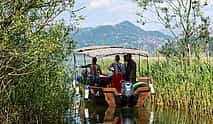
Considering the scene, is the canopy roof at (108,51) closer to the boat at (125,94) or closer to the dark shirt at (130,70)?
the boat at (125,94)

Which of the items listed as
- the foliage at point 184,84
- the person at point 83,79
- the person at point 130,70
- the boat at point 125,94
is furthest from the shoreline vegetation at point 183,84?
the person at point 83,79

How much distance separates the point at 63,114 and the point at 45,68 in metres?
2.37

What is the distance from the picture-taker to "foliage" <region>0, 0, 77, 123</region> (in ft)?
31.4

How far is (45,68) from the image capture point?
12.0 metres

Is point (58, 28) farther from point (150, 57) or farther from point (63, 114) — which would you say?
point (150, 57)

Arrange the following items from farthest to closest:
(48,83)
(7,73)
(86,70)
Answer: (86,70), (48,83), (7,73)

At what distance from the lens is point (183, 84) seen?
756 inches

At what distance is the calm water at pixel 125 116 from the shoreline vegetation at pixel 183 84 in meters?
0.39

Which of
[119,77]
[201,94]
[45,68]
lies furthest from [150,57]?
[45,68]

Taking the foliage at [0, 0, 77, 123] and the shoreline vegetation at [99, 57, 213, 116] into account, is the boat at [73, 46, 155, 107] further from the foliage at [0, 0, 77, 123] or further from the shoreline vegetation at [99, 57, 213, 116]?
the foliage at [0, 0, 77, 123]

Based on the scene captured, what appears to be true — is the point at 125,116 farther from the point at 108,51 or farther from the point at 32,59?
the point at 32,59

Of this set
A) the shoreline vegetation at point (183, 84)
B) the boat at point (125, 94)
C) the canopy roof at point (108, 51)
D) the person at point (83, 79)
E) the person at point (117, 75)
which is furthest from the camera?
the canopy roof at point (108, 51)

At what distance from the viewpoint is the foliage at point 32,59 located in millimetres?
9578

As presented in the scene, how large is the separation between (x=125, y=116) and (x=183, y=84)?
2402 mm
